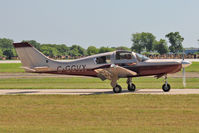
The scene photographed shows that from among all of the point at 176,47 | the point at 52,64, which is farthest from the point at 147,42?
the point at 52,64

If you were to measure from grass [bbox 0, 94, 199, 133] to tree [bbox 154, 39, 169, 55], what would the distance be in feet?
577

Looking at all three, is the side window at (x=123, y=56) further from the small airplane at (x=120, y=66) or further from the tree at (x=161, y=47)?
the tree at (x=161, y=47)

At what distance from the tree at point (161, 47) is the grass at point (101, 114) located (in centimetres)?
17598

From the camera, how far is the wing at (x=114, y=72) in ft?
68.7

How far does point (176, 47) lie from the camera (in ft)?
644

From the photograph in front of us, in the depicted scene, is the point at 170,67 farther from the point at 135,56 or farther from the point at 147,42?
the point at 147,42

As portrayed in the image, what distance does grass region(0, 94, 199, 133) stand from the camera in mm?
11312

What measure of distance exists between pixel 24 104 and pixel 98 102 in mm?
3438

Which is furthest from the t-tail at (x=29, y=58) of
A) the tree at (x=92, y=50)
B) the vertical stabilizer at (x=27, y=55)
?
the tree at (x=92, y=50)

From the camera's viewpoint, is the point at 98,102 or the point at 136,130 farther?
the point at 98,102

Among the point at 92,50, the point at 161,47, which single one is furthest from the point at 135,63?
the point at 161,47

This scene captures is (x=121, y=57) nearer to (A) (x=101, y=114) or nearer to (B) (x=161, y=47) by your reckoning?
(A) (x=101, y=114)

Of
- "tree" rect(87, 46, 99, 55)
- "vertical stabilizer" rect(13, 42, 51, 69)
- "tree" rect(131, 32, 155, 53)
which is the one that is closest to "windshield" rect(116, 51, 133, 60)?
"vertical stabilizer" rect(13, 42, 51, 69)

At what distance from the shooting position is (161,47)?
7608 inches
